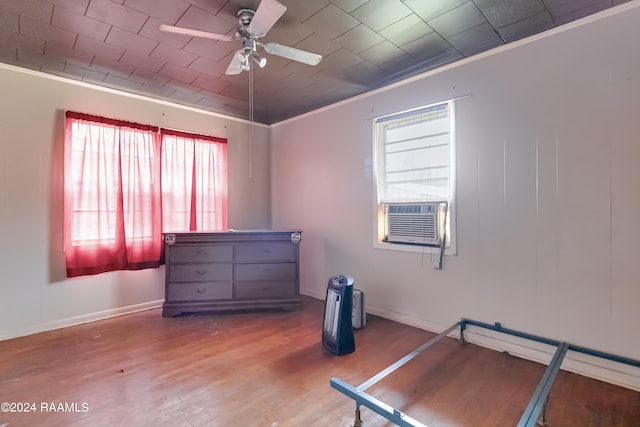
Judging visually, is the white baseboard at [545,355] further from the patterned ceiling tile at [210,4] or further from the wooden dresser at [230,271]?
the patterned ceiling tile at [210,4]

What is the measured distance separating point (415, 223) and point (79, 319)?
361 centimetres

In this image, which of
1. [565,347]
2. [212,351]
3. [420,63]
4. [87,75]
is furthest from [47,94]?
[565,347]

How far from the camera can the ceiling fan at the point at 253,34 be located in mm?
1801

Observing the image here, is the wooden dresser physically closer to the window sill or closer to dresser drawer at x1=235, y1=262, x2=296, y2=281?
dresser drawer at x1=235, y1=262, x2=296, y2=281

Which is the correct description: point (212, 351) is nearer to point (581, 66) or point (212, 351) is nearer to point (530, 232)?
point (530, 232)

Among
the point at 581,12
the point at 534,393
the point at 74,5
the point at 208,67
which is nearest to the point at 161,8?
the point at 74,5

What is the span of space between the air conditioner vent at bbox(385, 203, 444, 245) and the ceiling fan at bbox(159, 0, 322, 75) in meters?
1.69

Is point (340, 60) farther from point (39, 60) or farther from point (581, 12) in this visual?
point (39, 60)

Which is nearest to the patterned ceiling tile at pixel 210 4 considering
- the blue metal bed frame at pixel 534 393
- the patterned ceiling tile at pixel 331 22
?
the patterned ceiling tile at pixel 331 22

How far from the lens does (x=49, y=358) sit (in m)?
2.45

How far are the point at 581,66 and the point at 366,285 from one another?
266 centimetres

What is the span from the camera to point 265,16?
1.81 metres

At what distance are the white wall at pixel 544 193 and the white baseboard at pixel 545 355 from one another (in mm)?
36

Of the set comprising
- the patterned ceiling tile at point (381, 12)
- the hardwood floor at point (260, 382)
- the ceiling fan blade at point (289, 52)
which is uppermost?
the patterned ceiling tile at point (381, 12)
